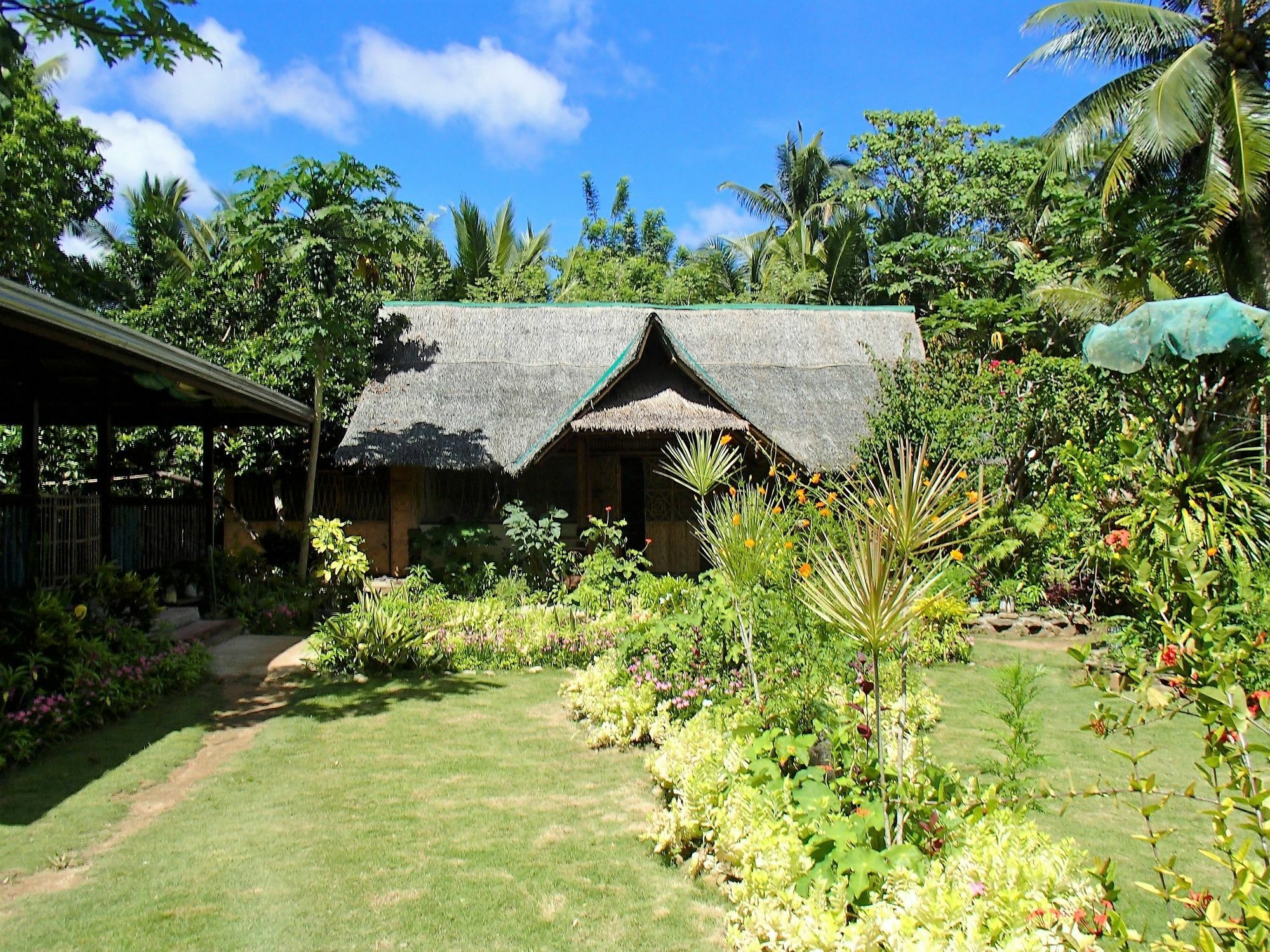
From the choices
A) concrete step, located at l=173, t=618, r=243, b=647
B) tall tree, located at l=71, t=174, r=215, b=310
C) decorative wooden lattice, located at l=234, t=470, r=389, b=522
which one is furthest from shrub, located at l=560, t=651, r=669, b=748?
tall tree, located at l=71, t=174, r=215, b=310

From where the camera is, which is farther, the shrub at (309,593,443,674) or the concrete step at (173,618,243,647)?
the concrete step at (173,618,243,647)

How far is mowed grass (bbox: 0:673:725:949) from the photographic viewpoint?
3.66 m

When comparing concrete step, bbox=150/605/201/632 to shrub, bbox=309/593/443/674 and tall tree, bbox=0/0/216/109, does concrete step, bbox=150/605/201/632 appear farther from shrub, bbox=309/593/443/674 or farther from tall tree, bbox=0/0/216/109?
tall tree, bbox=0/0/216/109

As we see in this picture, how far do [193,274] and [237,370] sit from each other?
267cm

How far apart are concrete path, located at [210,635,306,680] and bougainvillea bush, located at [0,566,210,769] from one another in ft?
1.19

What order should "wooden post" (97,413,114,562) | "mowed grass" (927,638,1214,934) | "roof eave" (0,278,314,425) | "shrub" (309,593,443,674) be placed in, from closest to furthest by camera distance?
"mowed grass" (927,638,1214,934)
"roof eave" (0,278,314,425)
"shrub" (309,593,443,674)
"wooden post" (97,413,114,562)

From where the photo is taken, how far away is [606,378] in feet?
41.4

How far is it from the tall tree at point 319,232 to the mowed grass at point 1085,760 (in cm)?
817

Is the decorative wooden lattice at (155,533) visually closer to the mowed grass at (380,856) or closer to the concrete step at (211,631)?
the concrete step at (211,631)

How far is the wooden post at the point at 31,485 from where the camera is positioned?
7.16 meters

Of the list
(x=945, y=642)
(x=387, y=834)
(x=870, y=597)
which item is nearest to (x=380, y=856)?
(x=387, y=834)

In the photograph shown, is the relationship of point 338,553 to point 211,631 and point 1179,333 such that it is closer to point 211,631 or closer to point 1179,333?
point 211,631

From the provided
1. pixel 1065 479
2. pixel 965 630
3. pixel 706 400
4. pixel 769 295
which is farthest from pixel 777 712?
pixel 769 295

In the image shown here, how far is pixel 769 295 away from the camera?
78.7ft
